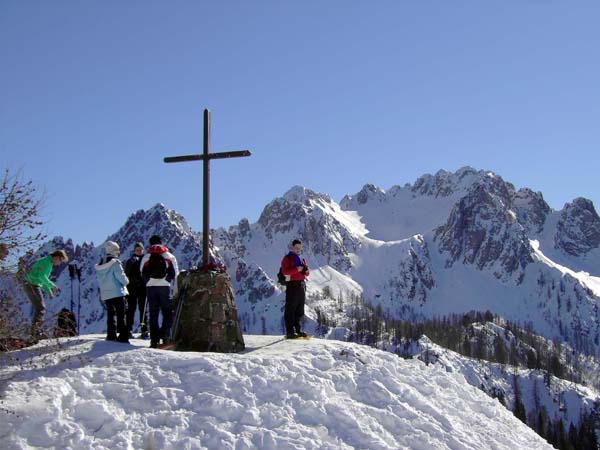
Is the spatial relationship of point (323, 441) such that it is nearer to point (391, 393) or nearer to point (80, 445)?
point (391, 393)

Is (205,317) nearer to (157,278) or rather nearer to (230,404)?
(157,278)

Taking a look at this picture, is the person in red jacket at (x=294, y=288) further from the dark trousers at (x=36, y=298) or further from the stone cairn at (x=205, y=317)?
the dark trousers at (x=36, y=298)

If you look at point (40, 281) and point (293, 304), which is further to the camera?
point (293, 304)

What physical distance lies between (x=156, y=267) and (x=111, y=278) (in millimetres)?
1139

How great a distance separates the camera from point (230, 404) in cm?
1253

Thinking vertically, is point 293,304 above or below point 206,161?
below

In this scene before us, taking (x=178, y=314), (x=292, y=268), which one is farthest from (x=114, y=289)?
(x=292, y=268)

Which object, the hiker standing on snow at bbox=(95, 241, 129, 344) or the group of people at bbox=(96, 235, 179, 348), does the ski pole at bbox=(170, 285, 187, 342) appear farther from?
the hiker standing on snow at bbox=(95, 241, 129, 344)

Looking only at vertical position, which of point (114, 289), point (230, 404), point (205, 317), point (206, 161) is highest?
point (206, 161)

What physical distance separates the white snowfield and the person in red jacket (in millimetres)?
2944

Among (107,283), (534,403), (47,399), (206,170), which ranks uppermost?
(206,170)

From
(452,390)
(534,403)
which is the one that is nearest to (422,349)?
(534,403)

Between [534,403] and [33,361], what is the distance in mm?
158314

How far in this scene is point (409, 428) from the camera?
43.0 ft
